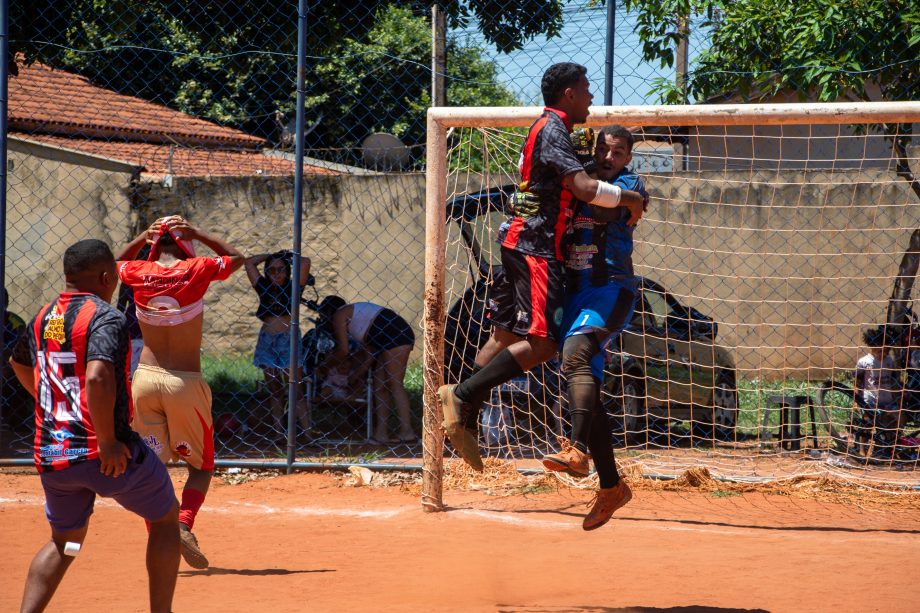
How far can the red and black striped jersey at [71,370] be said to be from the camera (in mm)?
4039

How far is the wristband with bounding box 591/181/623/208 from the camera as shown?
16.0 feet

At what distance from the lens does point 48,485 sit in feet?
13.6

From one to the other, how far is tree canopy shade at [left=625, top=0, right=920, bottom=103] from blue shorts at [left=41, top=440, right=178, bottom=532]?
5.65 metres

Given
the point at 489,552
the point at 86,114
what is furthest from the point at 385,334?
the point at 86,114

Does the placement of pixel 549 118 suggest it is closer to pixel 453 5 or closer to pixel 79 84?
pixel 453 5

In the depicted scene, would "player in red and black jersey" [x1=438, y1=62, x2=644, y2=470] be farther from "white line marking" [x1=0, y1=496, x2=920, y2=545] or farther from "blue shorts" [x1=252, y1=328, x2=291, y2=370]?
"blue shorts" [x1=252, y1=328, x2=291, y2=370]

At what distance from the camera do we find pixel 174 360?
5785 mm

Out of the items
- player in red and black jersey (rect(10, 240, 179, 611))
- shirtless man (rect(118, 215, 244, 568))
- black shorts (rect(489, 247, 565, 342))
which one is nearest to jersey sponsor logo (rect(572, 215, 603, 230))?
black shorts (rect(489, 247, 565, 342))

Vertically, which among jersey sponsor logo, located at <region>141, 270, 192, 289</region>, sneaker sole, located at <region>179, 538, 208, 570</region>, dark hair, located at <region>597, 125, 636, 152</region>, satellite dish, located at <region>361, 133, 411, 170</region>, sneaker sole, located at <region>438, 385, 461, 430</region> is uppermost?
satellite dish, located at <region>361, 133, 411, 170</region>

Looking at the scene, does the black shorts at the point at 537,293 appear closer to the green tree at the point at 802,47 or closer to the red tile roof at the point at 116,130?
the green tree at the point at 802,47

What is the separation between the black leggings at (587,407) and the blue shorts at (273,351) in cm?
464

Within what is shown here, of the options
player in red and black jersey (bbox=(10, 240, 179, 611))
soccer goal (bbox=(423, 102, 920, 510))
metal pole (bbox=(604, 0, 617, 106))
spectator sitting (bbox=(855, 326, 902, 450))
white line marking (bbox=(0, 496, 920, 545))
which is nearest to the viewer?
player in red and black jersey (bbox=(10, 240, 179, 611))

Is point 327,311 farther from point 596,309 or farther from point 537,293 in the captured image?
point 596,309

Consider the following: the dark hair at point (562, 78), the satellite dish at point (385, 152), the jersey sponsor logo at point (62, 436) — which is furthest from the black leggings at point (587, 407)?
the satellite dish at point (385, 152)
